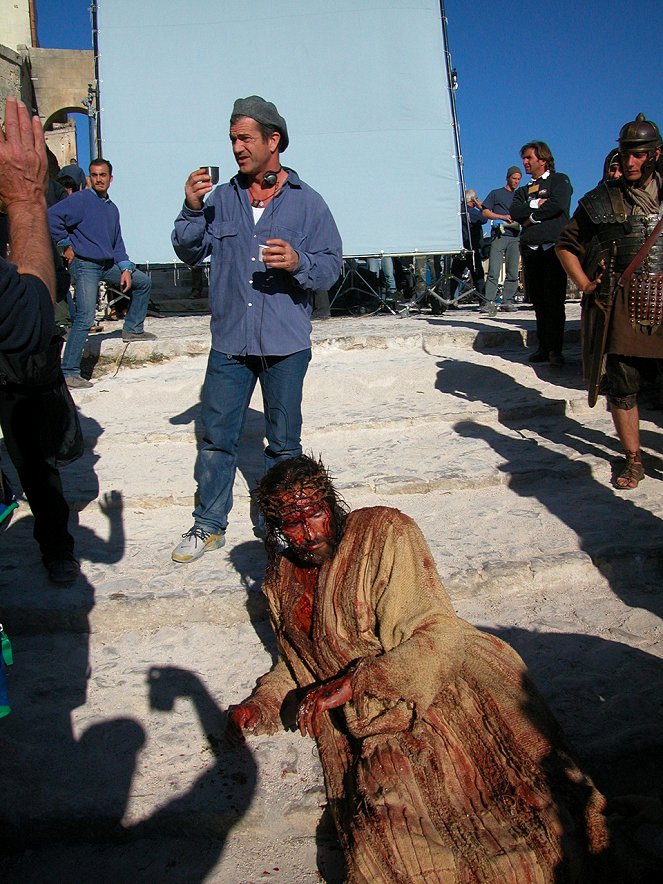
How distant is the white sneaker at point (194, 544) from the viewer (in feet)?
13.3

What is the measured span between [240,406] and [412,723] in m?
2.16

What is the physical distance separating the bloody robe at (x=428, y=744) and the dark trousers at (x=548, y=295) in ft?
16.8

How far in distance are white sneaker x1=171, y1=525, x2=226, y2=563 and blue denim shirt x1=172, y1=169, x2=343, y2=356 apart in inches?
38.8

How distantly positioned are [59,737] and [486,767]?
1661 mm

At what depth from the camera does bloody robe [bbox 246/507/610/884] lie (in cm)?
200

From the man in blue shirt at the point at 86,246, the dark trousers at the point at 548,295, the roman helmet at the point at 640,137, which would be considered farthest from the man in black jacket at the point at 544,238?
the man in blue shirt at the point at 86,246

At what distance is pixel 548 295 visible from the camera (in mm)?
6969

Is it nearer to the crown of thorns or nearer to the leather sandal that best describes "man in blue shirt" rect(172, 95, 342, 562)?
the crown of thorns

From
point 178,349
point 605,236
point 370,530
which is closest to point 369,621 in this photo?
point 370,530

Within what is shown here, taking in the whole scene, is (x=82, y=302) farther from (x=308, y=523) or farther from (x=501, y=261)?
(x=501, y=261)

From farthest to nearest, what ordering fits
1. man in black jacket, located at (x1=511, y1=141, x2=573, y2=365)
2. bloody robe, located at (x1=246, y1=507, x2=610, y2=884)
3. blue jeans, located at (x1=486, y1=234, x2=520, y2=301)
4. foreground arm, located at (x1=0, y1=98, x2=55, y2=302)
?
blue jeans, located at (x1=486, y1=234, x2=520, y2=301) < man in black jacket, located at (x1=511, y1=141, x2=573, y2=365) < bloody robe, located at (x1=246, y1=507, x2=610, y2=884) < foreground arm, located at (x1=0, y1=98, x2=55, y2=302)

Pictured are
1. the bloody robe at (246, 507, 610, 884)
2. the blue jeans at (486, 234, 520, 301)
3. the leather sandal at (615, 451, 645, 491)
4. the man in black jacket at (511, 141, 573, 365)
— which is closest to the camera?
the bloody robe at (246, 507, 610, 884)

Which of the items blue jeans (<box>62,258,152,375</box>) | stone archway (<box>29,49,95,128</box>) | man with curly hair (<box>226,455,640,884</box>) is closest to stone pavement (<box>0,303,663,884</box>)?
man with curly hair (<box>226,455,640,884</box>)

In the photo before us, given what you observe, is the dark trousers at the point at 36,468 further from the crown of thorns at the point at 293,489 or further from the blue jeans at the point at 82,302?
the blue jeans at the point at 82,302
